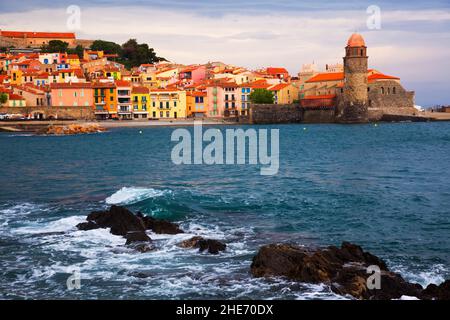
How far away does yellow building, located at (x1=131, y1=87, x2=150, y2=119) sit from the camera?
82.1 metres

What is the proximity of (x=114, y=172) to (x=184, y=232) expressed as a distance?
16368mm

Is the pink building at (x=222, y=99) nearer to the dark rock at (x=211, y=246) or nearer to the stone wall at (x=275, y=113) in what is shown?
the stone wall at (x=275, y=113)

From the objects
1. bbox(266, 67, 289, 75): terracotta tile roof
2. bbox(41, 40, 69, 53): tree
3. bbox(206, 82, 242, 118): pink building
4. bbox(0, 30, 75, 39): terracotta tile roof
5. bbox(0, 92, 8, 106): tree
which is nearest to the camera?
bbox(0, 92, 8, 106): tree

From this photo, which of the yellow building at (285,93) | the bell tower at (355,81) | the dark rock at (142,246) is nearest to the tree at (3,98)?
the yellow building at (285,93)

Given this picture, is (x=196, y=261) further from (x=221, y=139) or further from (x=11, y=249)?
(x=221, y=139)

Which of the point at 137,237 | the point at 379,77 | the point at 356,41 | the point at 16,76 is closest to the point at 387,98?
the point at 379,77

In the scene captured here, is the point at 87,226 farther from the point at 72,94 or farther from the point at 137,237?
the point at 72,94

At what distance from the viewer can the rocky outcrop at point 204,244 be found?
13.8 meters

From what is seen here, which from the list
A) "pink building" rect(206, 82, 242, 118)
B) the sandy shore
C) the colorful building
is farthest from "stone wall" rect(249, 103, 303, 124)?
the colorful building

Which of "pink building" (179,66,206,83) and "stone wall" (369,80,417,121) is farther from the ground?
"pink building" (179,66,206,83)

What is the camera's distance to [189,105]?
284 feet

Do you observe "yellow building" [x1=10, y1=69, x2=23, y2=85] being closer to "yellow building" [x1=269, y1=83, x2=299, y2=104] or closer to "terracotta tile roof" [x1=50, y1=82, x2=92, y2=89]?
"terracotta tile roof" [x1=50, y1=82, x2=92, y2=89]

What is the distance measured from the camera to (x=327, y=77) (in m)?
87.8
